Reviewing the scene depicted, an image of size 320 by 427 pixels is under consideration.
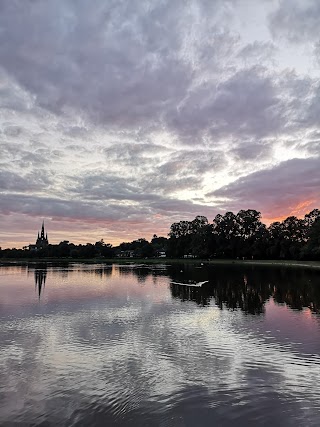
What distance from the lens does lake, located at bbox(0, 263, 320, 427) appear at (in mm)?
11852

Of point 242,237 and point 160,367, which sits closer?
point 160,367

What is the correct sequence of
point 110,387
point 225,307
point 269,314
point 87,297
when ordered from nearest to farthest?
point 110,387 < point 269,314 < point 225,307 < point 87,297

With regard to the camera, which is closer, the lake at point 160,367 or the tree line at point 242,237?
the lake at point 160,367

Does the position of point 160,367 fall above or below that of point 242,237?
below

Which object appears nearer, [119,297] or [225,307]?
[225,307]

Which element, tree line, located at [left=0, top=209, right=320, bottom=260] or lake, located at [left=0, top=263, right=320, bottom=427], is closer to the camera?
lake, located at [left=0, top=263, right=320, bottom=427]

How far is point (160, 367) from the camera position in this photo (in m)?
16.3

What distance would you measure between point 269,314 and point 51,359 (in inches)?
727

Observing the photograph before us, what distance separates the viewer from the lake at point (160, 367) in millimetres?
11852

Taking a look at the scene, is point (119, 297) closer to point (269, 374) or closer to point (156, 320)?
point (156, 320)

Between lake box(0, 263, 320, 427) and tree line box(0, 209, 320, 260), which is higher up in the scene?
tree line box(0, 209, 320, 260)

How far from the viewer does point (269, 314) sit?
96.4 feet

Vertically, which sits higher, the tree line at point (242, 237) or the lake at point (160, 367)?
the tree line at point (242, 237)

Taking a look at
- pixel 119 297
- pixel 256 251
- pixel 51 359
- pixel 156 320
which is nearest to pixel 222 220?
pixel 256 251
